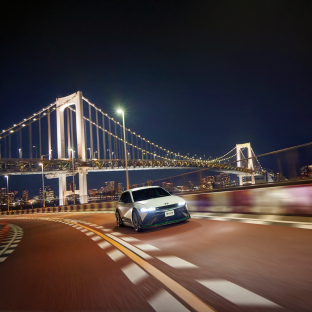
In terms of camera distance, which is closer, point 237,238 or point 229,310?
point 229,310

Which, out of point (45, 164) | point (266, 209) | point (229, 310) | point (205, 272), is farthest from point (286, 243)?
point (45, 164)

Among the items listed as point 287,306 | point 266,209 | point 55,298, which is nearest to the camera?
point 287,306

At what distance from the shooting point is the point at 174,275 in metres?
4.45

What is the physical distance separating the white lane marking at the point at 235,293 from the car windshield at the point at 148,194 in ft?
21.6

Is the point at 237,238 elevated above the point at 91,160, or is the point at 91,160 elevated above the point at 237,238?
the point at 91,160

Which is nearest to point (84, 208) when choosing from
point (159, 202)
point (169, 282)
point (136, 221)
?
point (136, 221)

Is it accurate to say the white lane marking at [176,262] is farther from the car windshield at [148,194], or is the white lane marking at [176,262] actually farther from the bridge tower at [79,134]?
the bridge tower at [79,134]

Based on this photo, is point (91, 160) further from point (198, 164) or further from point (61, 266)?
point (61, 266)

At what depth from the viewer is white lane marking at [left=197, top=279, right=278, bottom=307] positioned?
10.3ft

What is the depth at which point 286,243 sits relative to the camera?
19.0 feet

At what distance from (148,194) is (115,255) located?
4.48 meters

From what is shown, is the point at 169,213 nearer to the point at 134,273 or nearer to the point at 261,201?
the point at 261,201

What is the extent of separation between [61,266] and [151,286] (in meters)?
2.51

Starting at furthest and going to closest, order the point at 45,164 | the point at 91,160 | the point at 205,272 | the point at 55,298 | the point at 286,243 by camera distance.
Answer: the point at 91,160 → the point at 45,164 → the point at 286,243 → the point at 205,272 → the point at 55,298
